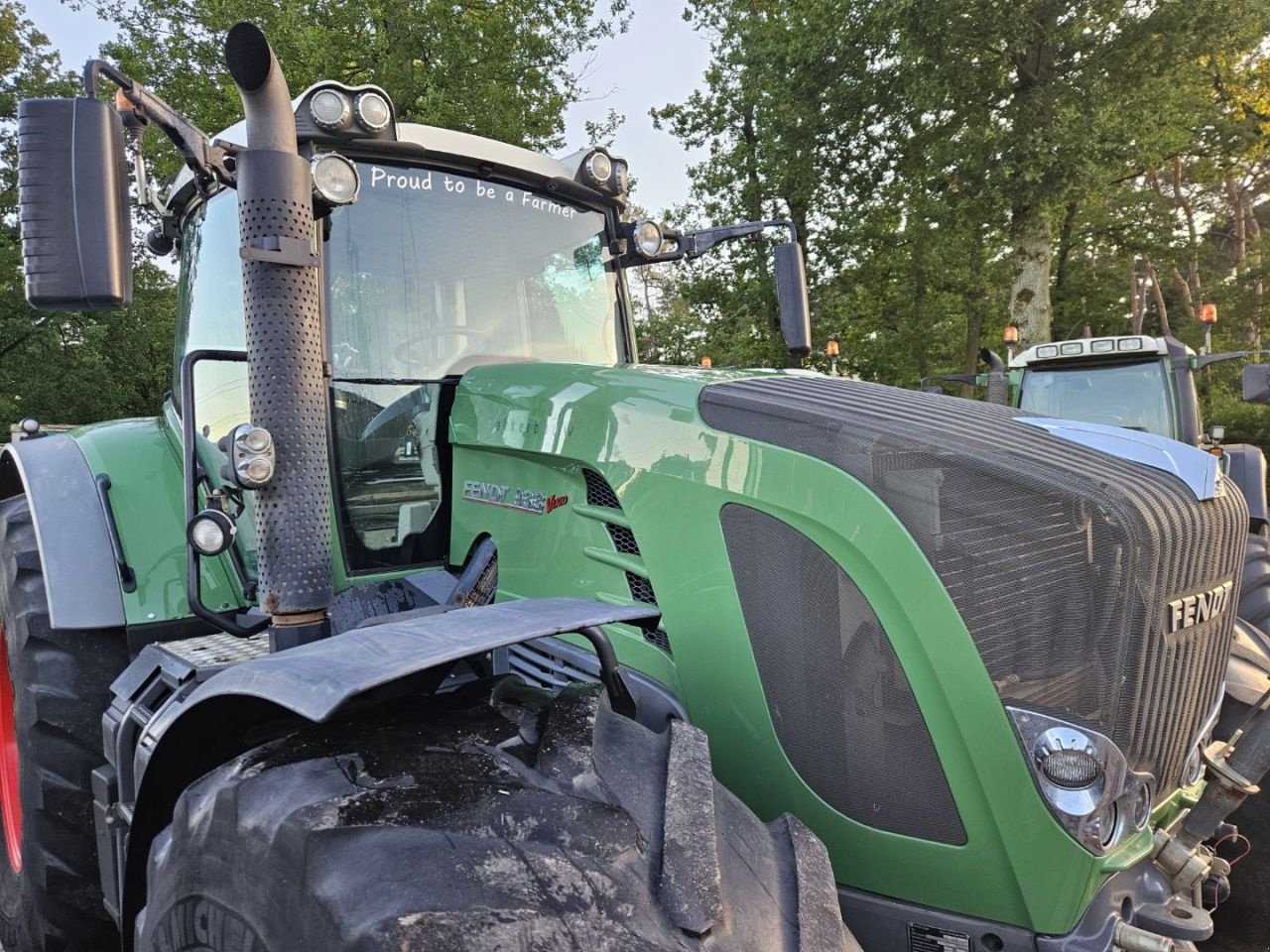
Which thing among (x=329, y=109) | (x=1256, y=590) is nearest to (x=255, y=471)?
(x=329, y=109)

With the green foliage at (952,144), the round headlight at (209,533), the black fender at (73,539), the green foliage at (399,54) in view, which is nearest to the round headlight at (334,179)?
the round headlight at (209,533)

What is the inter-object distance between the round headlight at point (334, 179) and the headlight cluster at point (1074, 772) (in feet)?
5.90

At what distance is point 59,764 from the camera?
2.40 m

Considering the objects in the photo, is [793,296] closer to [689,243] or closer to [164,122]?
[689,243]

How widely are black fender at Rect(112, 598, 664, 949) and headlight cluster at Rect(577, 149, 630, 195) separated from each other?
157cm

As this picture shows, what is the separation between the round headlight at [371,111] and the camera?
2.30 metres

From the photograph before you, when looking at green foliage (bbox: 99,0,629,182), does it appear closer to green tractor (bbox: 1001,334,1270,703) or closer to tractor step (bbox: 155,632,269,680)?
green tractor (bbox: 1001,334,1270,703)

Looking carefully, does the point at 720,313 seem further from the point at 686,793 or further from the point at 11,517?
the point at 686,793

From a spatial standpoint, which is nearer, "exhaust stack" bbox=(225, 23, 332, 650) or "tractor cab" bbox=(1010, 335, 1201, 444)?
"exhaust stack" bbox=(225, 23, 332, 650)

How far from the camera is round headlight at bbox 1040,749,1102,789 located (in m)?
1.45

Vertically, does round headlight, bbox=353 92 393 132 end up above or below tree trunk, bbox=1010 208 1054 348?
below

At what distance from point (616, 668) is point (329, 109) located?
1644mm

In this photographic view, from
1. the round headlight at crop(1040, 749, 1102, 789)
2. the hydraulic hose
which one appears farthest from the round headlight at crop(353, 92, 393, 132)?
the hydraulic hose

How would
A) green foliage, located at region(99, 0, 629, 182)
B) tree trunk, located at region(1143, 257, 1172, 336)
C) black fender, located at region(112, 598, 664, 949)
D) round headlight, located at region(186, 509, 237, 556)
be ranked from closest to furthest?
black fender, located at region(112, 598, 664, 949) → round headlight, located at region(186, 509, 237, 556) → green foliage, located at region(99, 0, 629, 182) → tree trunk, located at region(1143, 257, 1172, 336)
